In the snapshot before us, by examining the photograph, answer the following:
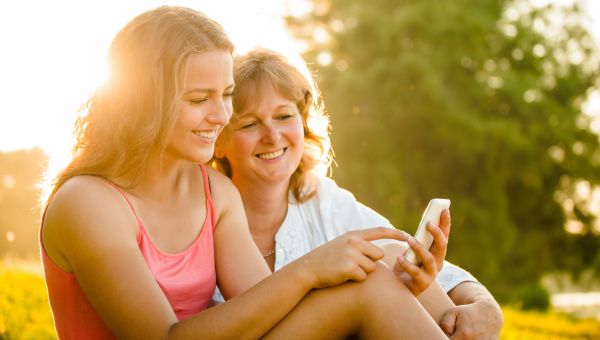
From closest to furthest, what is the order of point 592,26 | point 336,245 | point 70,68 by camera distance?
point 336,245 → point 70,68 → point 592,26

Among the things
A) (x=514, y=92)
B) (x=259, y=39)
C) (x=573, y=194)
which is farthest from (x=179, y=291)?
(x=573, y=194)

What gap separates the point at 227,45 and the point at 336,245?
3.05 feet

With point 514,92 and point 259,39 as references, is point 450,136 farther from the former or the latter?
point 259,39

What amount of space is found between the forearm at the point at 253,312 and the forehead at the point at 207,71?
0.82 metres

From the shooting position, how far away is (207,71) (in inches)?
114

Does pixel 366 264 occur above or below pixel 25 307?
above

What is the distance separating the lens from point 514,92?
2056 cm

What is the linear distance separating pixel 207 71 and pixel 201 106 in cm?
14

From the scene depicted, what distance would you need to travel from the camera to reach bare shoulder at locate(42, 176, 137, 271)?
254 cm

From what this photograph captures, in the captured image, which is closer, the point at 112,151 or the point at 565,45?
the point at 112,151

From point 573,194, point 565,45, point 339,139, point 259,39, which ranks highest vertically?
point 259,39

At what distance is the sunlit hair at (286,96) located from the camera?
3.86m

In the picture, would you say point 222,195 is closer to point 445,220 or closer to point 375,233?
point 375,233

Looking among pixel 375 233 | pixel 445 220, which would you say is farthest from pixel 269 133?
pixel 375 233
